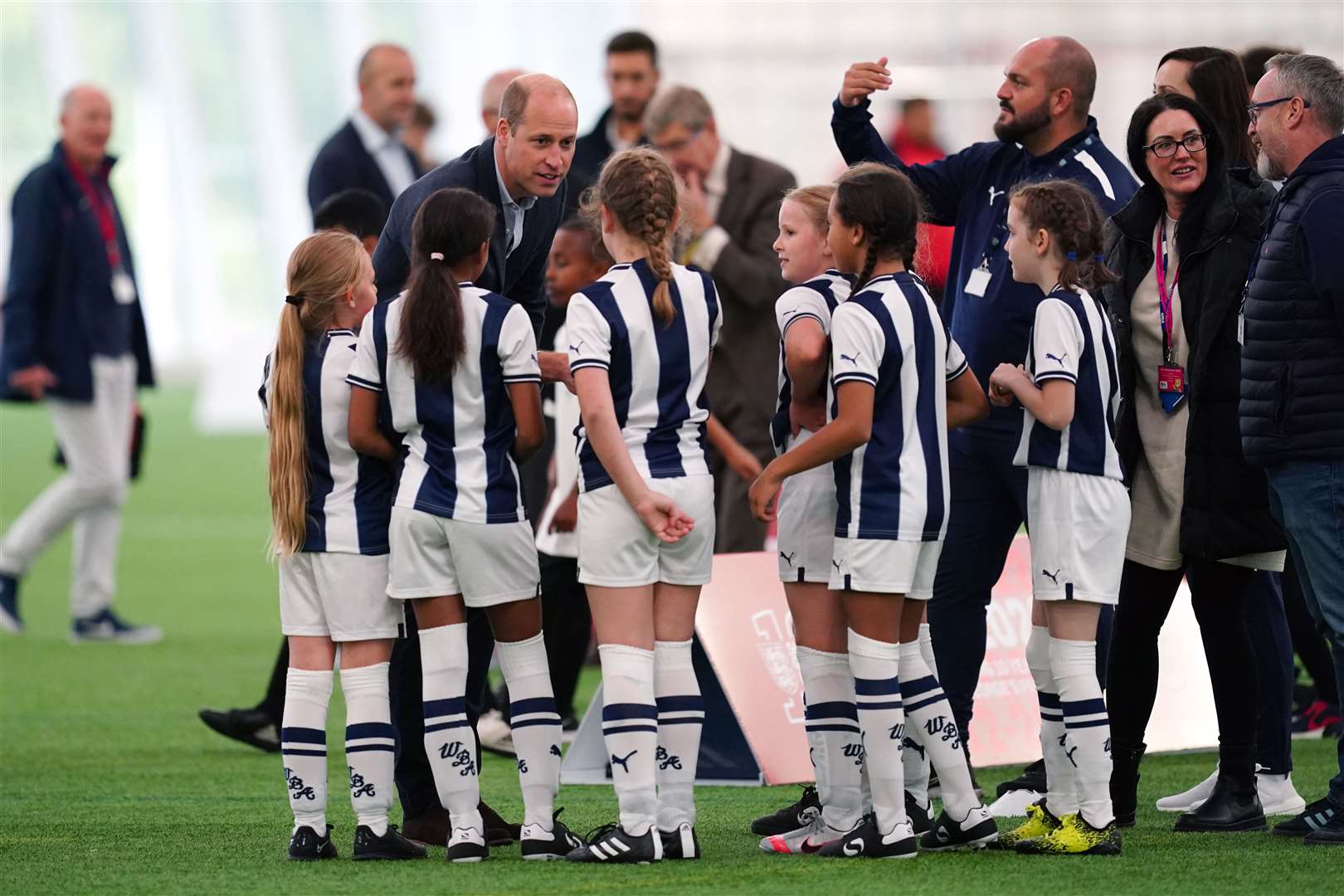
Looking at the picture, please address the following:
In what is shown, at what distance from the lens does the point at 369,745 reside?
4336mm

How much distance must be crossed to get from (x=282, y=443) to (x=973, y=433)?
5.83 ft

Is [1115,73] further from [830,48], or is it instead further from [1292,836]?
[1292,836]

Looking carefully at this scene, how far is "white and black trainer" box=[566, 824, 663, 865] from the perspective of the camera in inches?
166

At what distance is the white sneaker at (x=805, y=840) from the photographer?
4.41 m

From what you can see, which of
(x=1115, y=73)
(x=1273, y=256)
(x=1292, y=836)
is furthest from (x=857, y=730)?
(x=1115, y=73)

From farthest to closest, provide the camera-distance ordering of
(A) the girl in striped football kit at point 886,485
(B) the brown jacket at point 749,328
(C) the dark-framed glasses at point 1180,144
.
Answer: (B) the brown jacket at point 749,328
(C) the dark-framed glasses at point 1180,144
(A) the girl in striped football kit at point 886,485

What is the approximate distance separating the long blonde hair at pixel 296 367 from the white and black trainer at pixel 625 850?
967mm

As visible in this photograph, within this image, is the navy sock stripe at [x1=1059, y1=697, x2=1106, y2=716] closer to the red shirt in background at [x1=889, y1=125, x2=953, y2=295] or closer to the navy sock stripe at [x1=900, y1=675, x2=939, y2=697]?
the navy sock stripe at [x1=900, y1=675, x2=939, y2=697]

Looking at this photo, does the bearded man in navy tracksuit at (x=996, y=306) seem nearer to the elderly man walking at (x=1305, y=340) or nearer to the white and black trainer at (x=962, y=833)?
the elderly man walking at (x=1305, y=340)

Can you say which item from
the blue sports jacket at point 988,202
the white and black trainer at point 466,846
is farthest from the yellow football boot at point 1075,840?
the white and black trainer at point 466,846

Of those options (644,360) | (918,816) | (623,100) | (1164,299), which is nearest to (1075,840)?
(918,816)

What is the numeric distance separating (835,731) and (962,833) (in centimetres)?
37

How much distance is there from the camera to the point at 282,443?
4375mm

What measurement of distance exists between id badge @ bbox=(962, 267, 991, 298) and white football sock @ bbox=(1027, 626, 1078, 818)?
0.92 m
